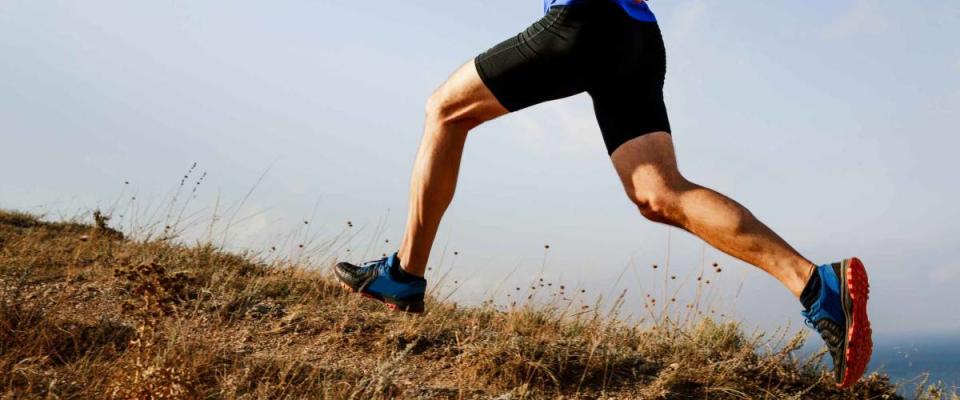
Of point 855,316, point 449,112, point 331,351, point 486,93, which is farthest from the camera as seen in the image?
point 331,351

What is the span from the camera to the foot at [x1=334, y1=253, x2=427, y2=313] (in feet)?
10.6

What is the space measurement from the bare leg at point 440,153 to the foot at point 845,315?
1.35 metres

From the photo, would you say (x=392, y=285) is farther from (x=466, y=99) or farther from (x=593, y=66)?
(x=593, y=66)

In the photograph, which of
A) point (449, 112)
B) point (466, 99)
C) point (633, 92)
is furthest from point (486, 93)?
point (633, 92)

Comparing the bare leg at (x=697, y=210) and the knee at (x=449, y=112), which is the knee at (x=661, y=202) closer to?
the bare leg at (x=697, y=210)

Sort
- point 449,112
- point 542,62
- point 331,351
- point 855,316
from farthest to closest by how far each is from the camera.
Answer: point 331,351 < point 449,112 < point 542,62 < point 855,316

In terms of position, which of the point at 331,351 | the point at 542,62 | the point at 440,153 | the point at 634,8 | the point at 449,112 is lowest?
the point at 331,351

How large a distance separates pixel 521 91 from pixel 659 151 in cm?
58

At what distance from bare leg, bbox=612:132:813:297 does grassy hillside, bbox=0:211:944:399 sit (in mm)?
769

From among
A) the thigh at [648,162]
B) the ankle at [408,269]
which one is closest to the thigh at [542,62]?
the thigh at [648,162]

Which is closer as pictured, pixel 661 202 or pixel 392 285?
pixel 661 202

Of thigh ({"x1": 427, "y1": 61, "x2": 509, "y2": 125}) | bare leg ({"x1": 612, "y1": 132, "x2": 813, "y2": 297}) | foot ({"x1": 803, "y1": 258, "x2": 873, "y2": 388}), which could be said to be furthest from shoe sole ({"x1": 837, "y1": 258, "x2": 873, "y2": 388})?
thigh ({"x1": 427, "y1": 61, "x2": 509, "y2": 125})

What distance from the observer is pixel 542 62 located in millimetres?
2748

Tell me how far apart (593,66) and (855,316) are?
1.28 metres
